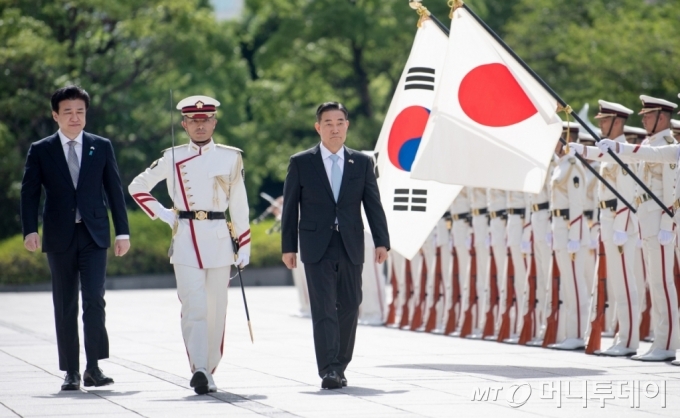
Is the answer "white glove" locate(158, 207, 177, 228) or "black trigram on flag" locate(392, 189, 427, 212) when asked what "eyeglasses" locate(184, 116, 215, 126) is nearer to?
"white glove" locate(158, 207, 177, 228)

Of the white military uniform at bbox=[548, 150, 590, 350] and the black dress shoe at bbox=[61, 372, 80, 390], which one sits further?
the white military uniform at bbox=[548, 150, 590, 350]

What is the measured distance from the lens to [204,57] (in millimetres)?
37844

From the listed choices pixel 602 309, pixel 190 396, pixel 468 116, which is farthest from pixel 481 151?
pixel 190 396

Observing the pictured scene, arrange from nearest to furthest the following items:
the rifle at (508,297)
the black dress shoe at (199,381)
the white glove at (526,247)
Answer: the black dress shoe at (199,381), the white glove at (526,247), the rifle at (508,297)

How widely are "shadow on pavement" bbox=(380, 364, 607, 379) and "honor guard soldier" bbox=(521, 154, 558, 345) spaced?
2.76 m

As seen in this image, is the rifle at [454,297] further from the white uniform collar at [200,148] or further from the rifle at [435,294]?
the white uniform collar at [200,148]

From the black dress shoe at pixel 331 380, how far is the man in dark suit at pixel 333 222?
137 millimetres

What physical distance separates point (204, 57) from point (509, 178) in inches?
1091

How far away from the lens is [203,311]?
30.3 ft

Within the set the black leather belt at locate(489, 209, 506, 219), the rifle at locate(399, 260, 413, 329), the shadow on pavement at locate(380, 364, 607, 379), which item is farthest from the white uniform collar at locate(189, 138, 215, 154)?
the rifle at locate(399, 260, 413, 329)

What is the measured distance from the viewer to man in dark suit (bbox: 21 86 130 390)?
9609mm

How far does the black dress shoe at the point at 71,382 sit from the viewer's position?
949cm

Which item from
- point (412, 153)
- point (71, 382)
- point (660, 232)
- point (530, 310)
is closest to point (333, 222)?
point (71, 382)

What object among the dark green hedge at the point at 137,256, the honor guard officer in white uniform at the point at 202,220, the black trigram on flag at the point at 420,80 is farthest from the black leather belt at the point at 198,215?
the dark green hedge at the point at 137,256
